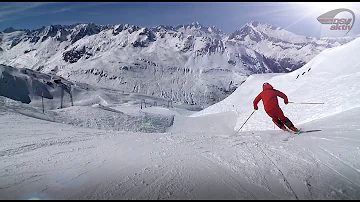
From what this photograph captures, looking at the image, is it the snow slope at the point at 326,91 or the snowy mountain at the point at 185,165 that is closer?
the snowy mountain at the point at 185,165

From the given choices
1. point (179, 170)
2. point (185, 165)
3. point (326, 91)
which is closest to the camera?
point (179, 170)

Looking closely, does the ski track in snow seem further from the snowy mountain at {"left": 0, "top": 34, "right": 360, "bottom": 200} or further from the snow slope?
the snow slope

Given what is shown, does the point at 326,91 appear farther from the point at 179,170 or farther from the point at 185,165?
the point at 179,170

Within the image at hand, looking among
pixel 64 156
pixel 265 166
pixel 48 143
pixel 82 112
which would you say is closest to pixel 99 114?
pixel 82 112

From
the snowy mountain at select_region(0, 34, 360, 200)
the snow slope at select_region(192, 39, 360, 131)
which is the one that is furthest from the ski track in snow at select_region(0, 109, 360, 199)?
the snow slope at select_region(192, 39, 360, 131)

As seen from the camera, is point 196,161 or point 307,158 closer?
point 307,158

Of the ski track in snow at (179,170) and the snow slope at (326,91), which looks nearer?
the ski track in snow at (179,170)

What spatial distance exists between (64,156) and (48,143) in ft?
7.08

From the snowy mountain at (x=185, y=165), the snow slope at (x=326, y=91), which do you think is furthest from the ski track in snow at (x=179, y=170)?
the snow slope at (x=326, y=91)

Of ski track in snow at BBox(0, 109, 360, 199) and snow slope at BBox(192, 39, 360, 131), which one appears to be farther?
snow slope at BBox(192, 39, 360, 131)

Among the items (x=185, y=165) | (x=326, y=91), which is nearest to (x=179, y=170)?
(x=185, y=165)

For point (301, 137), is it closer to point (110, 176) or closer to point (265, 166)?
point (265, 166)

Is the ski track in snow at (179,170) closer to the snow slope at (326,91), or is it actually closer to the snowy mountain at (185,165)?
the snowy mountain at (185,165)

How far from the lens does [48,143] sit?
8367 millimetres
